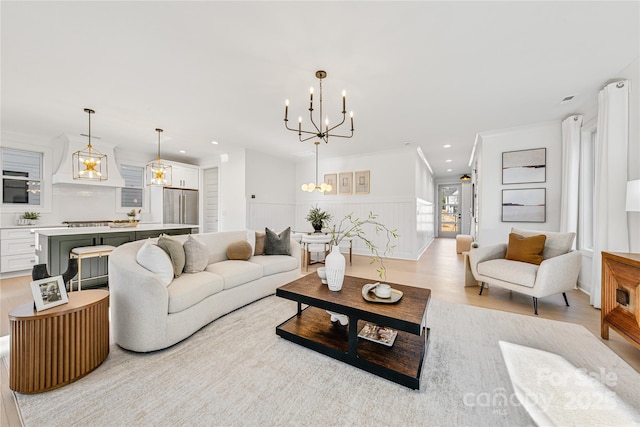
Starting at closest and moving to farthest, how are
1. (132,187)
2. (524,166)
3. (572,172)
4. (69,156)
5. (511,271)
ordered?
(511,271), (572,172), (524,166), (69,156), (132,187)

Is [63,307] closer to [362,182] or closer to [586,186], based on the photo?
[362,182]

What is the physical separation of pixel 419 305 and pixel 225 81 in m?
3.06

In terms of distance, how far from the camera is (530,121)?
3.98m

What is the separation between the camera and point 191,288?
2145 millimetres

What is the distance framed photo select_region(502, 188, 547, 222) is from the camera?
4152 millimetres

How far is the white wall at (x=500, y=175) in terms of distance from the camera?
4055 millimetres

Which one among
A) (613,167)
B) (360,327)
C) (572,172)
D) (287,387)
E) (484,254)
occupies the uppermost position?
(572,172)

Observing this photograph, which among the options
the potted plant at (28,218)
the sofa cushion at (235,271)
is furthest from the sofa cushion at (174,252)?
the potted plant at (28,218)

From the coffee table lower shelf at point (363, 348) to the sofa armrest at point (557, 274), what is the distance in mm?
1695

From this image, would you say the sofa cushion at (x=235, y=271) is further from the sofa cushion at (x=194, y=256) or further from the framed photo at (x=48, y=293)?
the framed photo at (x=48, y=293)

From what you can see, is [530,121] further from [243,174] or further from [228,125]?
[243,174]

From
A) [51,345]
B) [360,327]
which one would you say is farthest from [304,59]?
[51,345]

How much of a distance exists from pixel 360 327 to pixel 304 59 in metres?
2.58

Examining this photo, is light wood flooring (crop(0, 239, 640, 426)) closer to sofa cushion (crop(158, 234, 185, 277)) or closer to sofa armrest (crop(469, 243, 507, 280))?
sofa armrest (crop(469, 243, 507, 280))
